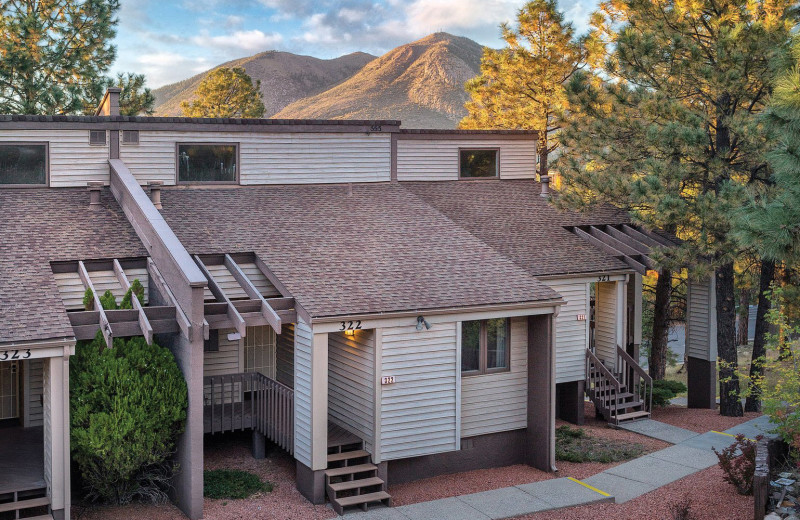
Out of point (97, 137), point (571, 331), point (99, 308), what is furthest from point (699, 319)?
point (97, 137)

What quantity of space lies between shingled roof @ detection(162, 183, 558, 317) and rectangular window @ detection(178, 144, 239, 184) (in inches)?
12.7

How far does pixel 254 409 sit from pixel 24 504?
4.43 m

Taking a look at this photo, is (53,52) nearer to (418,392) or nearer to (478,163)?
(478,163)

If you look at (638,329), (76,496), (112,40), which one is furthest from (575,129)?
(112,40)

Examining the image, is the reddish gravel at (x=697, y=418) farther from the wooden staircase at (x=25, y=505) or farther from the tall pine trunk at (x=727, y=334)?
the wooden staircase at (x=25, y=505)

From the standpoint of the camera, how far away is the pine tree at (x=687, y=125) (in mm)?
16297

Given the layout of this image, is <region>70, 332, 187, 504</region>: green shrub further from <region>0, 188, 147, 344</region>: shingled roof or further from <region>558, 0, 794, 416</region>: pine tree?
<region>558, 0, 794, 416</region>: pine tree

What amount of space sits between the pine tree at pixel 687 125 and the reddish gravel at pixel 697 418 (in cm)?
47

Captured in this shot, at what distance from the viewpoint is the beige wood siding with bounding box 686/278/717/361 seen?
19516 millimetres

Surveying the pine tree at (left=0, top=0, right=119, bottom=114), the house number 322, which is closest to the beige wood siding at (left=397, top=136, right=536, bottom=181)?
the house number 322

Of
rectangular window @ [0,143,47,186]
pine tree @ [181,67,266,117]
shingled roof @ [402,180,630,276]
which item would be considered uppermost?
pine tree @ [181,67,266,117]

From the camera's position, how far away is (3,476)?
1159cm

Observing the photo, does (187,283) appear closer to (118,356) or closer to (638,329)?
(118,356)

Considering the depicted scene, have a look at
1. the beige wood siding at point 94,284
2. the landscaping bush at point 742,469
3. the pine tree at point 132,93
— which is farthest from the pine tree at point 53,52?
the landscaping bush at point 742,469
